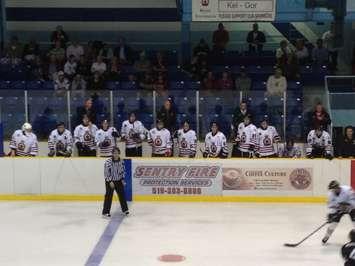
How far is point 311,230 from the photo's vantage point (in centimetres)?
1159

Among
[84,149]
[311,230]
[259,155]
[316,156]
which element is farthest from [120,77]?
[311,230]

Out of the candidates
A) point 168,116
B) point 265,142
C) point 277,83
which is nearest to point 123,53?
point 168,116

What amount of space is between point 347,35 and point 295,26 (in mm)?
1434

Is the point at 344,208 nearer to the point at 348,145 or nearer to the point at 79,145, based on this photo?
the point at 348,145

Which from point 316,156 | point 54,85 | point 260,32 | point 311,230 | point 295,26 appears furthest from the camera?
point 295,26

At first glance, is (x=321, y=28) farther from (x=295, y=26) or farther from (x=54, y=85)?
(x=54, y=85)

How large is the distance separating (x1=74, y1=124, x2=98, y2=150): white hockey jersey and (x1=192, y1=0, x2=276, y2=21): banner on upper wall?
3.66m

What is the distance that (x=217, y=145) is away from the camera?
14383 millimetres

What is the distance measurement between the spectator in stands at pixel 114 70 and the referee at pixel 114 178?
16.7 feet

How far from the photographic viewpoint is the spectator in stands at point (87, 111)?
50.8 feet

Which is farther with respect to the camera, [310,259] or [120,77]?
[120,77]

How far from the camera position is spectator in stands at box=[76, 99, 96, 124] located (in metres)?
15.5

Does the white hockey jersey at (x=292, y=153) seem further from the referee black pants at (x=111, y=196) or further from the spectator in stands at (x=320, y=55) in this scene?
the spectator in stands at (x=320, y=55)

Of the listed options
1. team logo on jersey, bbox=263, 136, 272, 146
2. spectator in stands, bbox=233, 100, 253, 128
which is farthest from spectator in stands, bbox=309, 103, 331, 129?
spectator in stands, bbox=233, 100, 253, 128
